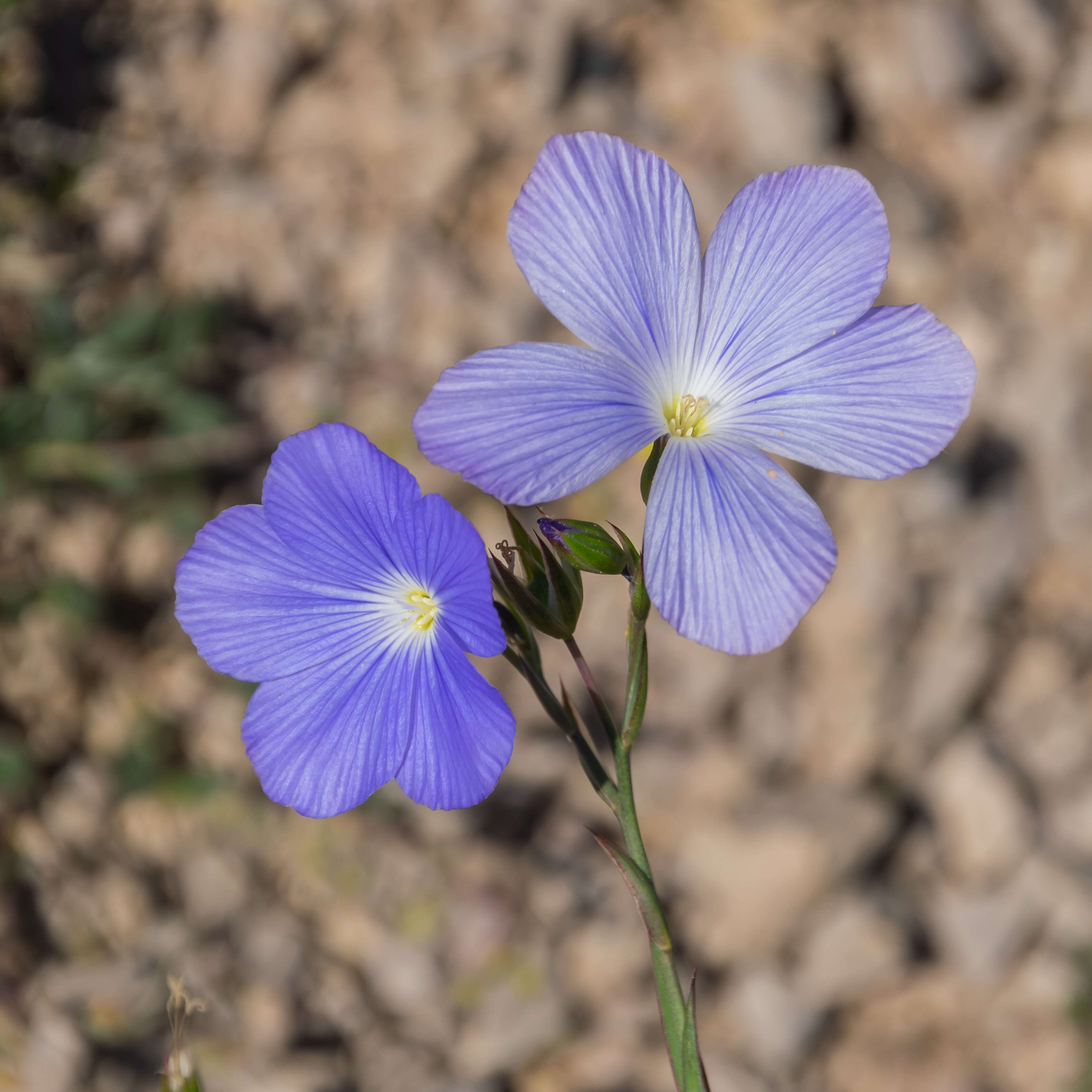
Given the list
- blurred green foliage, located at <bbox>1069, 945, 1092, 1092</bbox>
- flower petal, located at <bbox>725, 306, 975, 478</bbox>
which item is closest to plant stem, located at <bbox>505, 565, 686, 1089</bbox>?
flower petal, located at <bbox>725, 306, 975, 478</bbox>

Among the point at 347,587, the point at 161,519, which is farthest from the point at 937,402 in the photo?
the point at 161,519

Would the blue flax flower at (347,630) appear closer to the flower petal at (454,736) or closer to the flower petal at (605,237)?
the flower petal at (454,736)

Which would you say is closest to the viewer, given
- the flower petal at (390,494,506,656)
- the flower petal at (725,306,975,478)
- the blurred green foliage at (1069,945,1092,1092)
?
the flower petal at (390,494,506,656)

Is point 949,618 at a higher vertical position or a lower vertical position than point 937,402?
higher

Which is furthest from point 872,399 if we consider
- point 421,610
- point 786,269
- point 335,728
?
point 335,728

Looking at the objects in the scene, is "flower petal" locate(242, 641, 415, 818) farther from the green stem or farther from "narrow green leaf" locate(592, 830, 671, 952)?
"narrow green leaf" locate(592, 830, 671, 952)

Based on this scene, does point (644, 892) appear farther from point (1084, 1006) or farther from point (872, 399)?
point (1084, 1006)

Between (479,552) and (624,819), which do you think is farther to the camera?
(624,819)

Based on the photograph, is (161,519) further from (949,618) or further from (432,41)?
(949,618)
